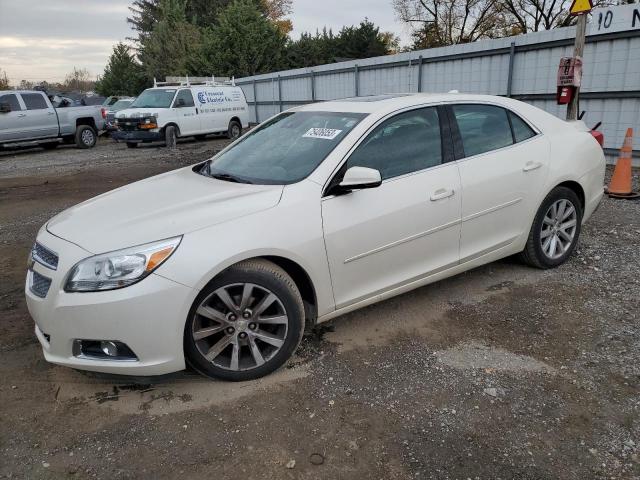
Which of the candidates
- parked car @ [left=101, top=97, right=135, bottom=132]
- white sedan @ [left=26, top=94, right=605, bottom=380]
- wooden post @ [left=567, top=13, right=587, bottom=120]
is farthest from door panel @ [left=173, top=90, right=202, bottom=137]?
white sedan @ [left=26, top=94, right=605, bottom=380]

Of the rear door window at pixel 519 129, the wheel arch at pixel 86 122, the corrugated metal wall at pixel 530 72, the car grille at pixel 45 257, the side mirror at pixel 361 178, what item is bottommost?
the car grille at pixel 45 257

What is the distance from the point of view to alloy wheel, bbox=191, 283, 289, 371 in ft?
9.45

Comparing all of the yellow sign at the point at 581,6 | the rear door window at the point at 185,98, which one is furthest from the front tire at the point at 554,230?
the rear door window at the point at 185,98

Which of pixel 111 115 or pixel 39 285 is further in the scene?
pixel 111 115

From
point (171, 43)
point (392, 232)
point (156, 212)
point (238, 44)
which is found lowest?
point (392, 232)

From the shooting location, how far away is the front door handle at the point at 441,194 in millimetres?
3582

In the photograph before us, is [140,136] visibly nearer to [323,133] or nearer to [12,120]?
[12,120]

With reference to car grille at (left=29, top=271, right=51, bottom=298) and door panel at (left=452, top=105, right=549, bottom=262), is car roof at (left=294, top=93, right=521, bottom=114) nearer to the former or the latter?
door panel at (left=452, top=105, right=549, bottom=262)

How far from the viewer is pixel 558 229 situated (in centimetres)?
455

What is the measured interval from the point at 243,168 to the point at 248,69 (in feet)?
93.7

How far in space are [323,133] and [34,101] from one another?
15297 millimetres

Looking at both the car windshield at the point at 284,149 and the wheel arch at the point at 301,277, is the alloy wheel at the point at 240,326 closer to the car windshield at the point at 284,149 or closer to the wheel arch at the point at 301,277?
the wheel arch at the point at 301,277

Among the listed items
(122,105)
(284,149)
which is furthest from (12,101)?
(284,149)

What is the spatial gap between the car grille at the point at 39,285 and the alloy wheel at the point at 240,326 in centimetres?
84
